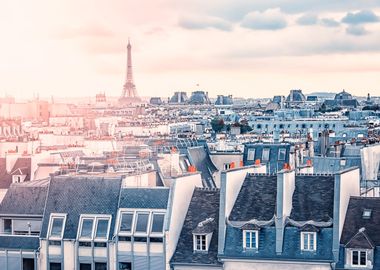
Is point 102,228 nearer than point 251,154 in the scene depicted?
Yes

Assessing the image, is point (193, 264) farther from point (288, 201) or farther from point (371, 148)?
point (371, 148)

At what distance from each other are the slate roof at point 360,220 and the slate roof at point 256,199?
2.83m

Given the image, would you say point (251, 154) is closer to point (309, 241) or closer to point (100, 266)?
point (100, 266)

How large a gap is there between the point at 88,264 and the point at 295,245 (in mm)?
8161

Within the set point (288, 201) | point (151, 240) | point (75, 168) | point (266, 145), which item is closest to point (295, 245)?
point (288, 201)

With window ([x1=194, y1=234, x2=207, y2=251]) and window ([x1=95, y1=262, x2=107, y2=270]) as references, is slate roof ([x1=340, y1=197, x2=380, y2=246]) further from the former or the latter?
window ([x1=95, y1=262, x2=107, y2=270])

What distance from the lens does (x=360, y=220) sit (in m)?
35.9

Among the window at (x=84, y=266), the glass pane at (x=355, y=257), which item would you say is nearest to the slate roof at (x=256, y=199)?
the glass pane at (x=355, y=257)

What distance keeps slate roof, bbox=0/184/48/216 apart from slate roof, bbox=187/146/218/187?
1785 cm

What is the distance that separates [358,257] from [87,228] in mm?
10541

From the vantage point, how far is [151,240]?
36.8 metres

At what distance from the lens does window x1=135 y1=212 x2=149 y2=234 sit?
3697 centimetres

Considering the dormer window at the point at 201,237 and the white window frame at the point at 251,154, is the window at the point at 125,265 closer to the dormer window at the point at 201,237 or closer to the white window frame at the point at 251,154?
the dormer window at the point at 201,237

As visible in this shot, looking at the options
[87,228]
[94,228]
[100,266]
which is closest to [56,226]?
[87,228]
